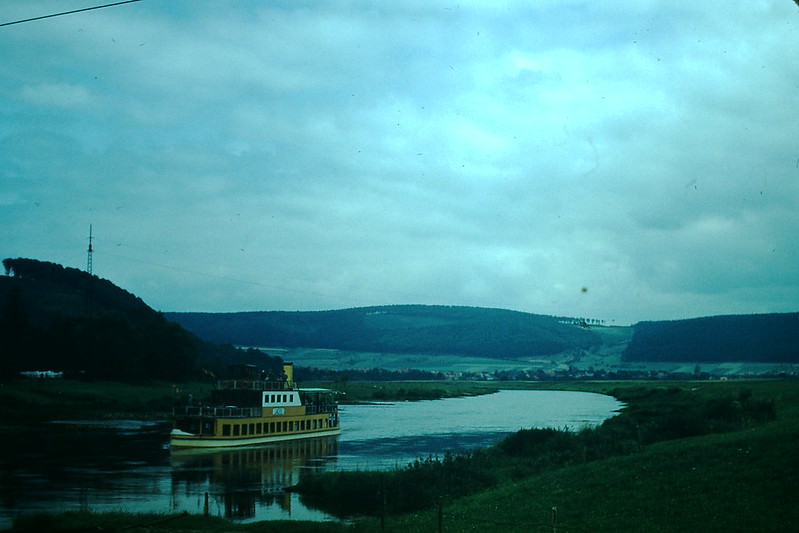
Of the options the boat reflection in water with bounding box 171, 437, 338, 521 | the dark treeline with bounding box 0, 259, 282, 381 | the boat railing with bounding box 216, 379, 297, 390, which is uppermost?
the dark treeline with bounding box 0, 259, 282, 381

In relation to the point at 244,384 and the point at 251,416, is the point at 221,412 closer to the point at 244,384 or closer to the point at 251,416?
the point at 251,416

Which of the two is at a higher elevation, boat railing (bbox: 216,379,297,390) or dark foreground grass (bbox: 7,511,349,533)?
boat railing (bbox: 216,379,297,390)

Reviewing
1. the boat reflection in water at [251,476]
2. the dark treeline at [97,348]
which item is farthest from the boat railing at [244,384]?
the dark treeline at [97,348]

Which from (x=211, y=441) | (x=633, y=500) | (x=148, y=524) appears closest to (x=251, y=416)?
(x=211, y=441)

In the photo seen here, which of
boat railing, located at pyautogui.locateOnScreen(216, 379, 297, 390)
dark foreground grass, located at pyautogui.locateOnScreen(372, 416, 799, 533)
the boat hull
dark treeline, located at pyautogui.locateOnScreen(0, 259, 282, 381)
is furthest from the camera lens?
dark treeline, located at pyautogui.locateOnScreen(0, 259, 282, 381)

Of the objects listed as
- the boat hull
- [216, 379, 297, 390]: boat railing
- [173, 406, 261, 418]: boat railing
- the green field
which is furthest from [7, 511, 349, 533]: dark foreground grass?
[216, 379, 297, 390]: boat railing

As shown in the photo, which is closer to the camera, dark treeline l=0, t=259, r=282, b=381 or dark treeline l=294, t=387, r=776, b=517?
dark treeline l=294, t=387, r=776, b=517

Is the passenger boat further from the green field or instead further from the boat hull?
the green field
